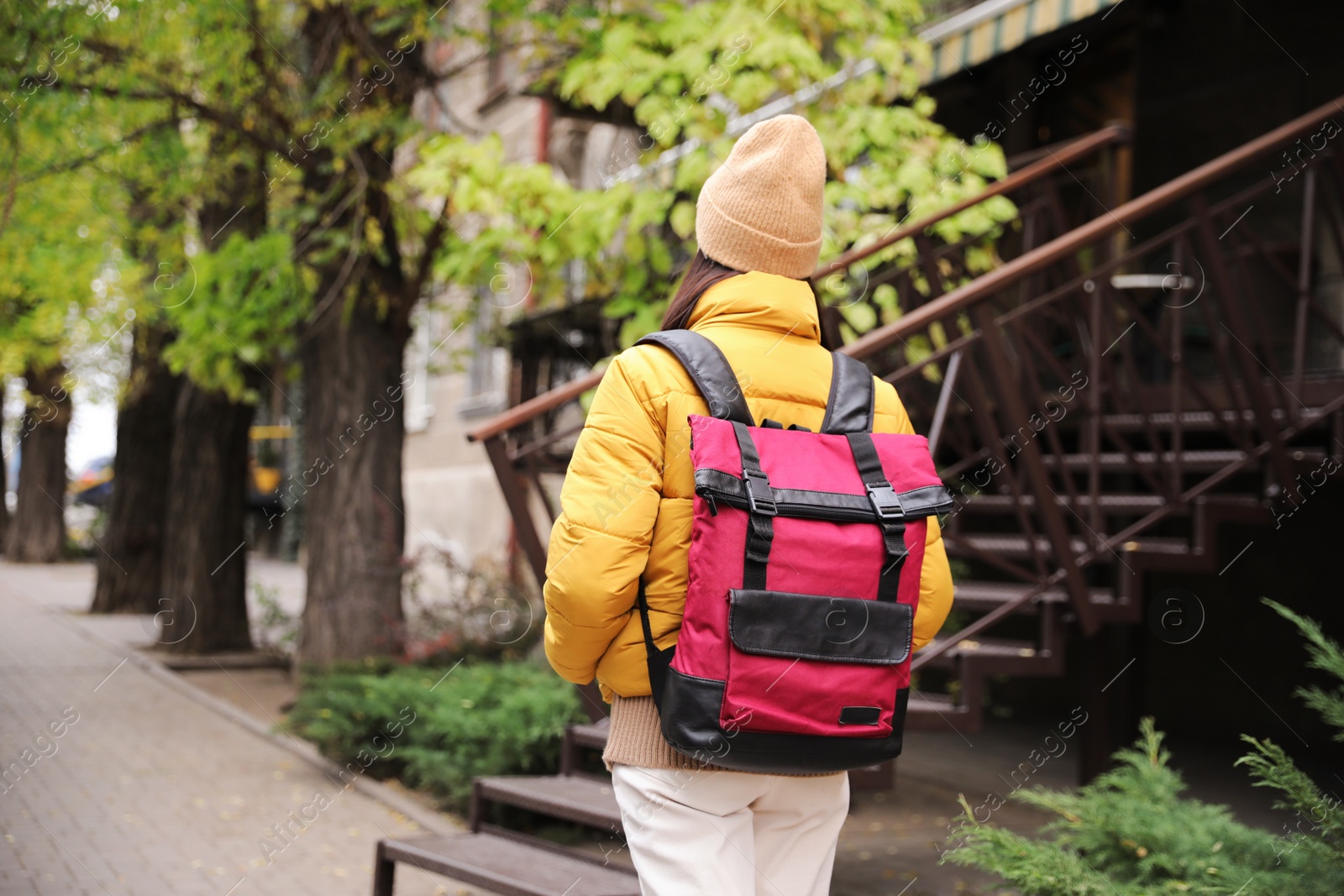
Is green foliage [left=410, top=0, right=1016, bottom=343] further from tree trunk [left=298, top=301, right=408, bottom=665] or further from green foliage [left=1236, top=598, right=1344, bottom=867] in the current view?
green foliage [left=1236, top=598, right=1344, bottom=867]

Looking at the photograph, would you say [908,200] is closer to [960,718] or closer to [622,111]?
[622,111]

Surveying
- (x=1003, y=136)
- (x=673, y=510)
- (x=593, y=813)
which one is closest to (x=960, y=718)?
(x=593, y=813)

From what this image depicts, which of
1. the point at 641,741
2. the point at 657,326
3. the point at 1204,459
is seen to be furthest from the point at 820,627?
the point at 657,326

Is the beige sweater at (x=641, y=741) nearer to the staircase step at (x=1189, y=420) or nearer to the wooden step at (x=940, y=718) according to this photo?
the wooden step at (x=940, y=718)

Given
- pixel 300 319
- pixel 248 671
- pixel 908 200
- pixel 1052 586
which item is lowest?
pixel 248 671

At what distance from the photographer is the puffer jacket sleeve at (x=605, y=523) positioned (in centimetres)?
221

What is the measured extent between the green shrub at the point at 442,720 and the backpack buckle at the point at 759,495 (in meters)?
3.33

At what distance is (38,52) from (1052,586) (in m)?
5.59

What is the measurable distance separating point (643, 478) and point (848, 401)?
460mm

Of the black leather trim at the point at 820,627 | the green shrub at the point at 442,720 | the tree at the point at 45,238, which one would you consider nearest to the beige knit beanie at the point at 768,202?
the black leather trim at the point at 820,627

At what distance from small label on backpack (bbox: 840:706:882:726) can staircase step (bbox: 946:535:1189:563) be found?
2.81 meters

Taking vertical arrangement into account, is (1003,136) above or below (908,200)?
above

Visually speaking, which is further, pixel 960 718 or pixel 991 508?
pixel 991 508

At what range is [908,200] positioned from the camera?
7031mm
